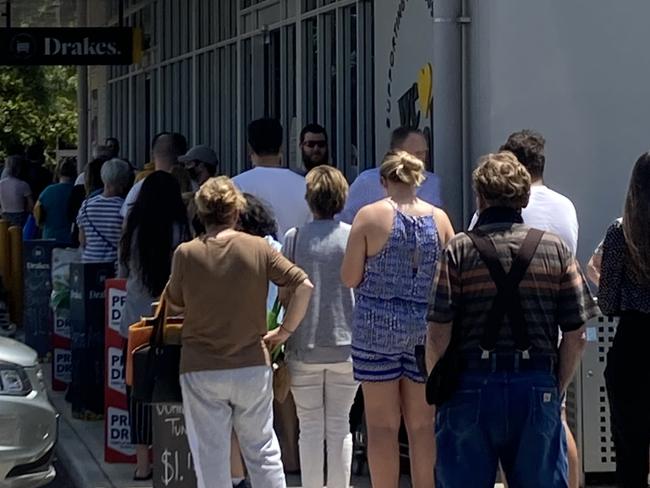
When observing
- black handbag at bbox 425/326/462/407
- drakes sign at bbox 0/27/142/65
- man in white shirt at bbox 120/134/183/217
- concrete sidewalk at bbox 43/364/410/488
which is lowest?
concrete sidewalk at bbox 43/364/410/488

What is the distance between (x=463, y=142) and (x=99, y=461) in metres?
3.29

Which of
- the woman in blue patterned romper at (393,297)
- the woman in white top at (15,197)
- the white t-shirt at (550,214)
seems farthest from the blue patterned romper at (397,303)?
the woman in white top at (15,197)

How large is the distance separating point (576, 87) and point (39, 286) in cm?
678

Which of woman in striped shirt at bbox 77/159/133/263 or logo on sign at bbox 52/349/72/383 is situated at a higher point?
woman in striped shirt at bbox 77/159/133/263

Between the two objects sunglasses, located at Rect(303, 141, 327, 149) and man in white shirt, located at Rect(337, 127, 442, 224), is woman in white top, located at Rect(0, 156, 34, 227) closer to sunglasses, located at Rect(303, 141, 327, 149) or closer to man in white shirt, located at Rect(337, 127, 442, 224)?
sunglasses, located at Rect(303, 141, 327, 149)

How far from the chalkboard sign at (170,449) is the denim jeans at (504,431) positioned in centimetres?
254

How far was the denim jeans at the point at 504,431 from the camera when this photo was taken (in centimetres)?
548

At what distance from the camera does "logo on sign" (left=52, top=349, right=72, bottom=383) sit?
12.0 m

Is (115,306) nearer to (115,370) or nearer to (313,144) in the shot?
(115,370)

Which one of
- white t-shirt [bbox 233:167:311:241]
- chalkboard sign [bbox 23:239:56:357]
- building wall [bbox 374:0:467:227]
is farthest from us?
chalkboard sign [bbox 23:239:56:357]

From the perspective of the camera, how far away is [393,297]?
6.88m

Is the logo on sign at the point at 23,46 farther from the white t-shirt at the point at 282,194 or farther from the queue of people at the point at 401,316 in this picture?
the queue of people at the point at 401,316

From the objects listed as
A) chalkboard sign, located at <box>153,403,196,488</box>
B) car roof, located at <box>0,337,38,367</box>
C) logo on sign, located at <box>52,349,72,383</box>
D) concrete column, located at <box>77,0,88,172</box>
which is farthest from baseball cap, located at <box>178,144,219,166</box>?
concrete column, located at <box>77,0,88,172</box>

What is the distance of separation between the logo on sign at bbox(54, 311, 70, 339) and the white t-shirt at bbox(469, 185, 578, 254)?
552 cm
